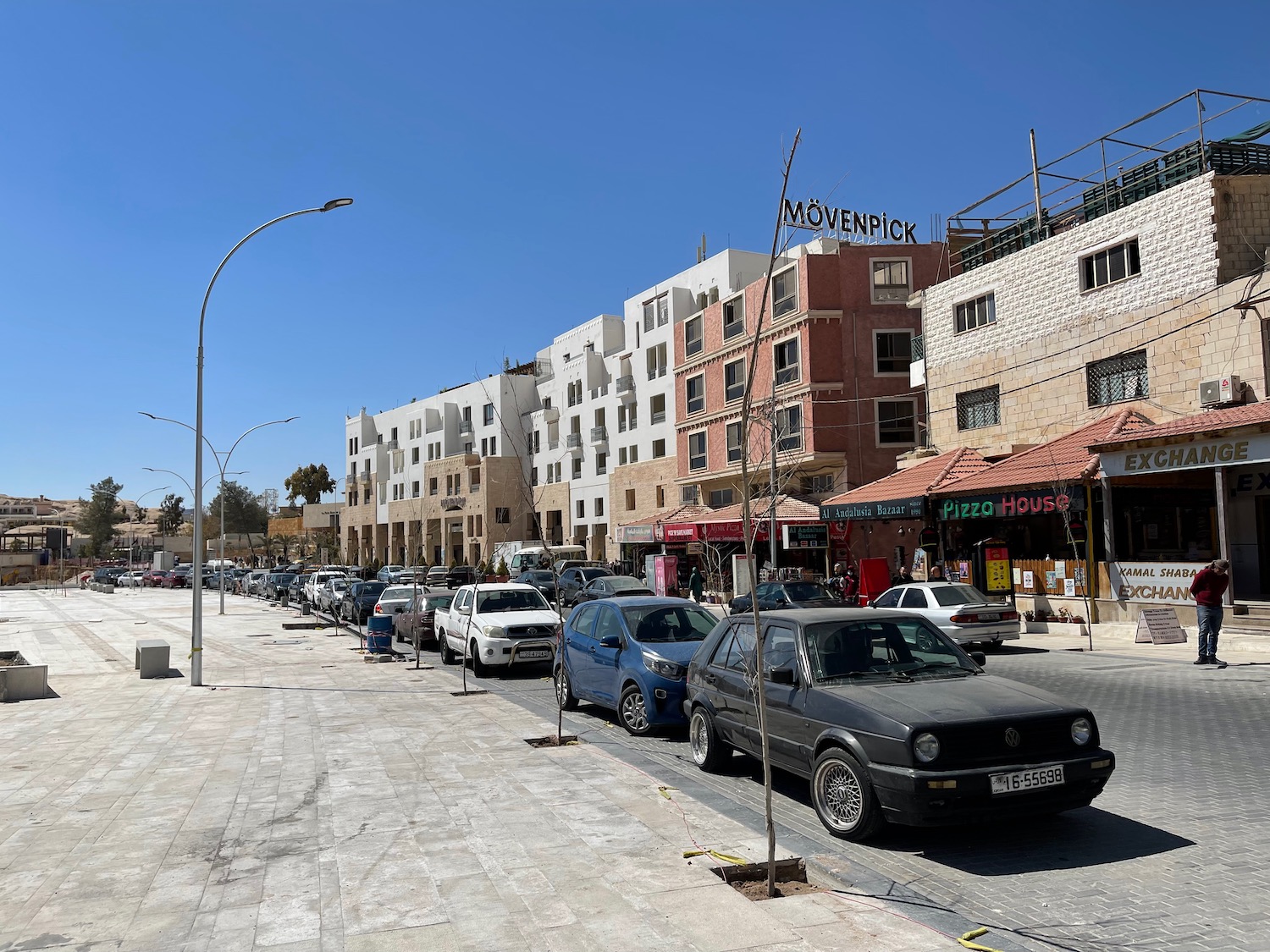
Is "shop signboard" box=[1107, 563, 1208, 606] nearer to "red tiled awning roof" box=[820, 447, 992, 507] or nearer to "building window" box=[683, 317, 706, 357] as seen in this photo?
"red tiled awning roof" box=[820, 447, 992, 507]

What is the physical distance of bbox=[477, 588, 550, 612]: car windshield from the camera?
723 inches

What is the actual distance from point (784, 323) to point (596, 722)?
96.3 feet

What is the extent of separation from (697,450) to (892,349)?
12.1 m

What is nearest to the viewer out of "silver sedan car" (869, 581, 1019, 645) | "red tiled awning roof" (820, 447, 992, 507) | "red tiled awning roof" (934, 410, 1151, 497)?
"silver sedan car" (869, 581, 1019, 645)

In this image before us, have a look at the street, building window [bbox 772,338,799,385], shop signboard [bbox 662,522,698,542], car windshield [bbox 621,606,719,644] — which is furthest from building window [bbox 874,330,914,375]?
the street

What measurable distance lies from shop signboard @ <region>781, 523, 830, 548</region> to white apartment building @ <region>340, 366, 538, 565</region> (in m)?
32.8

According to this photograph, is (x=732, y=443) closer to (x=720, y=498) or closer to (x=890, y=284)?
(x=720, y=498)

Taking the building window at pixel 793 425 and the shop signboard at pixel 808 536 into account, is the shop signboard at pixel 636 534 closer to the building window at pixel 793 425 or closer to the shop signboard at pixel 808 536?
the building window at pixel 793 425

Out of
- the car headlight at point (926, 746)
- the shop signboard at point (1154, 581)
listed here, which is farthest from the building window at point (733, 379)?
the car headlight at point (926, 746)

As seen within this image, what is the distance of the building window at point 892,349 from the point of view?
38125mm

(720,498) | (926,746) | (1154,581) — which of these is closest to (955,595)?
(1154,581)

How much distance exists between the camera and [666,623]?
39.1 ft

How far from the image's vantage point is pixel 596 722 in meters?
12.1

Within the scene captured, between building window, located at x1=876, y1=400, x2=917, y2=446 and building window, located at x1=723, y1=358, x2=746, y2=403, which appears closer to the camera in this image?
building window, located at x1=876, y1=400, x2=917, y2=446
